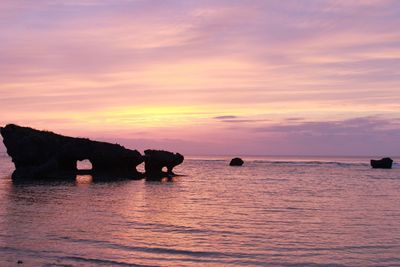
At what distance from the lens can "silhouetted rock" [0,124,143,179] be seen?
67.1 meters

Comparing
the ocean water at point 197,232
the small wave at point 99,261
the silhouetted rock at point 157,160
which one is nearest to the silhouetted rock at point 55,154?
the silhouetted rock at point 157,160

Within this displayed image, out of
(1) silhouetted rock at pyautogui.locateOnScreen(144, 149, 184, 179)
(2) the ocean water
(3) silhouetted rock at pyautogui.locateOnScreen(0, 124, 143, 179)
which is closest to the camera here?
(2) the ocean water

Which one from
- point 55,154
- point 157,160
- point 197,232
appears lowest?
point 197,232

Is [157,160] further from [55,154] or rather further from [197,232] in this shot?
[197,232]

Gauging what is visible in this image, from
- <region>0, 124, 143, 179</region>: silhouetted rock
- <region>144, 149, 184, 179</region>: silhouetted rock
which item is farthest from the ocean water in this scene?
<region>144, 149, 184, 179</region>: silhouetted rock

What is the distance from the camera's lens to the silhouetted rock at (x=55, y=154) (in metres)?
67.1

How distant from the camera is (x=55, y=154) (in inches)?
2694

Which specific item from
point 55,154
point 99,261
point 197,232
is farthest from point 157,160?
point 99,261

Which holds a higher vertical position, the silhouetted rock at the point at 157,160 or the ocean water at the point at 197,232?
the silhouetted rock at the point at 157,160

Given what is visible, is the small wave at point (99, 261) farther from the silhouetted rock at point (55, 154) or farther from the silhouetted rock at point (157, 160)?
the silhouetted rock at point (157, 160)

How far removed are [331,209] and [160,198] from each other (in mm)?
14866

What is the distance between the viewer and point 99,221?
26031mm

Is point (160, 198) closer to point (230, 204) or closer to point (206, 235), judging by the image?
point (230, 204)

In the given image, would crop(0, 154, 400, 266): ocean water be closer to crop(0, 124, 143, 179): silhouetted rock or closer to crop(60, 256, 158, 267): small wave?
crop(60, 256, 158, 267): small wave
